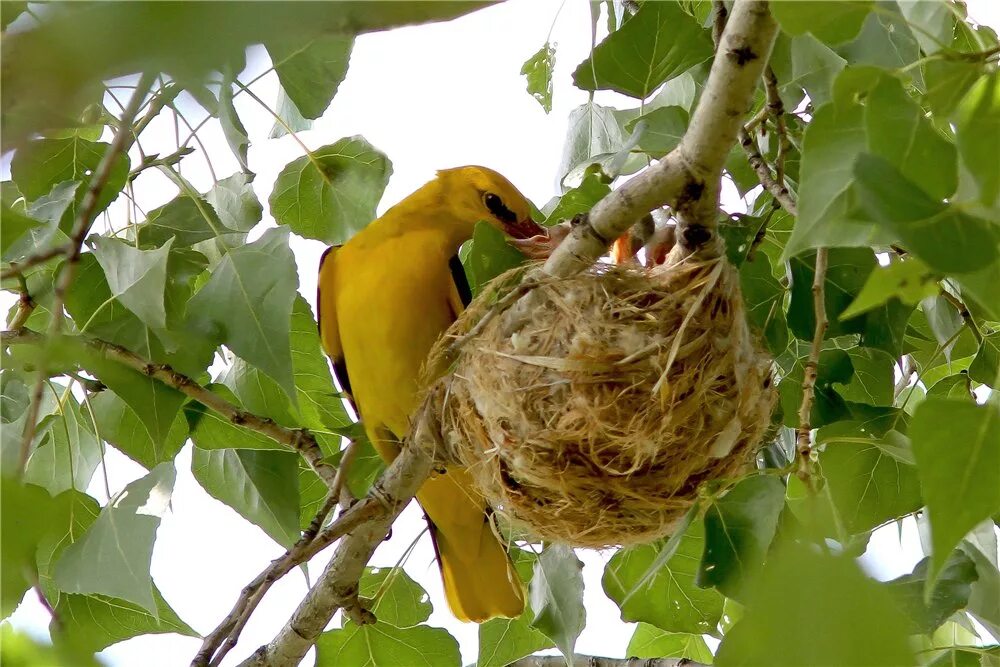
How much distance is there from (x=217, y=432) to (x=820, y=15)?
3.95 feet

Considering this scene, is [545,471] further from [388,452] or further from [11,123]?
[11,123]

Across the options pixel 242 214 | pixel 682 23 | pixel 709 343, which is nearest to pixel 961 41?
pixel 682 23

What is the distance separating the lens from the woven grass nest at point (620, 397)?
1.43 metres

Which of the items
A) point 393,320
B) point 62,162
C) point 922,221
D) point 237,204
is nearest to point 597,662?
point 393,320

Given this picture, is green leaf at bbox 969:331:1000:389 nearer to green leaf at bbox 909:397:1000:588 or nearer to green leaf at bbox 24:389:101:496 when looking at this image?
green leaf at bbox 909:397:1000:588

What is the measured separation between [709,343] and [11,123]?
3.77ft

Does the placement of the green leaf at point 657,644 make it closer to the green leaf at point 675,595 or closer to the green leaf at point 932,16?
the green leaf at point 675,595

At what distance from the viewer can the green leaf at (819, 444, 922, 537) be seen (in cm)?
151

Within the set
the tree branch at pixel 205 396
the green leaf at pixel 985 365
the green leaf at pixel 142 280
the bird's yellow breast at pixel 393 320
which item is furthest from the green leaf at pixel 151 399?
the green leaf at pixel 985 365

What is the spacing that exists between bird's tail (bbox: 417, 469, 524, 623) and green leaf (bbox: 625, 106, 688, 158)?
98cm

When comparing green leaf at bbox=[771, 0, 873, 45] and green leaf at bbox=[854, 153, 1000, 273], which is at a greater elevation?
green leaf at bbox=[771, 0, 873, 45]

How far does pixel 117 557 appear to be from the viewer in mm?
1241

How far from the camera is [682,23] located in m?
1.50

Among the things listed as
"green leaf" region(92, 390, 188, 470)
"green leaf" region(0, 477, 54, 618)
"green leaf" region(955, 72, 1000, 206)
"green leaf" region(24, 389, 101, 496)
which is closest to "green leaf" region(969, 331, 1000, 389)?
"green leaf" region(955, 72, 1000, 206)
